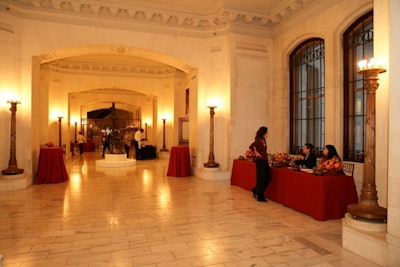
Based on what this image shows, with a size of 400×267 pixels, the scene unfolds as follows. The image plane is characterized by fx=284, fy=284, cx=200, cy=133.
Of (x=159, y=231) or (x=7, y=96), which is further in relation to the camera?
(x=7, y=96)

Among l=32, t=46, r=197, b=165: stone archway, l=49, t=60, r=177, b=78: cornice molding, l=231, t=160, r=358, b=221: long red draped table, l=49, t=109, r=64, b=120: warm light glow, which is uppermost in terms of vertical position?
l=49, t=60, r=177, b=78: cornice molding

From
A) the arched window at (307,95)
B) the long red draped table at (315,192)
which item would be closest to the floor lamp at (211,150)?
the arched window at (307,95)

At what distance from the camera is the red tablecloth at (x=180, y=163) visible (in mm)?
8898

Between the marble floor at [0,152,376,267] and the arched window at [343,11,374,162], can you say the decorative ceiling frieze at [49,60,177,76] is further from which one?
the arched window at [343,11,374,162]

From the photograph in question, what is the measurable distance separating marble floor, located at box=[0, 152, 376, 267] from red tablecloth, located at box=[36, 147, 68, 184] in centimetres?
96

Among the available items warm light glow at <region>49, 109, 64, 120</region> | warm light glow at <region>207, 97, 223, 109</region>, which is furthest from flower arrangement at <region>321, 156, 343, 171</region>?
warm light glow at <region>49, 109, 64, 120</region>

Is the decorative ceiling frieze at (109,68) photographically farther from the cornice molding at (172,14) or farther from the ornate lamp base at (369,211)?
the ornate lamp base at (369,211)

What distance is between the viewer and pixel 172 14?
820 cm

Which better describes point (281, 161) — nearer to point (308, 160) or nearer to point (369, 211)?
point (308, 160)

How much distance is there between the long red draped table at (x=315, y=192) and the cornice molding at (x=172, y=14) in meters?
4.68

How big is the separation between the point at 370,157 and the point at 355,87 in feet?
11.5

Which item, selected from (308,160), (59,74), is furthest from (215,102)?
(59,74)

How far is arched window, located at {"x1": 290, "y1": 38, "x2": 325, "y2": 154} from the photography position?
7.29 m

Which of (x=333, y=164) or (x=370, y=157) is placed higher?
(x=370, y=157)
